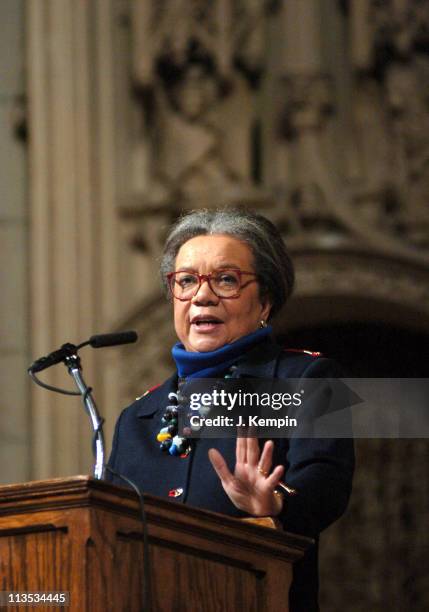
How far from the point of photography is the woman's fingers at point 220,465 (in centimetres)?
301

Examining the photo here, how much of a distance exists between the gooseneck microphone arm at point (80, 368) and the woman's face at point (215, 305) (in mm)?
170

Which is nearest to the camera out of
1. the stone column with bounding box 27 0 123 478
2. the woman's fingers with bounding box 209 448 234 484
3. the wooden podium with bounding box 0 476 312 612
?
the wooden podium with bounding box 0 476 312 612

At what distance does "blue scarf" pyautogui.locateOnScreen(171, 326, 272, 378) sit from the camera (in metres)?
3.53

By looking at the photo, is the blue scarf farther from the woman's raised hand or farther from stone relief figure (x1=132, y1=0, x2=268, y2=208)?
stone relief figure (x1=132, y1=0, x2=268, y2=208)

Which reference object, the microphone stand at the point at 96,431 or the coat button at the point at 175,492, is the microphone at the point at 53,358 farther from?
the coat button at the point at 175,492

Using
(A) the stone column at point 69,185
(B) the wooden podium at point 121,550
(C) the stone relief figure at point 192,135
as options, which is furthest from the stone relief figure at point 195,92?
(B) the wooden podium at point 121,550

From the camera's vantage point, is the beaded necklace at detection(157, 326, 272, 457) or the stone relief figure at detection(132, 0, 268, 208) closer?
the beaded necklace at detection(157, 326, 272, 457)

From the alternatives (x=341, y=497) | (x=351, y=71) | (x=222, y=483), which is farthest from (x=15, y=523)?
(x=351, y=71)

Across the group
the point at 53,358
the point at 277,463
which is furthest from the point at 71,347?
the point at 277,463

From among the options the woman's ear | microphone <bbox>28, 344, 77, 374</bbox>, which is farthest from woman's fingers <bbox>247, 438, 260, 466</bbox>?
the woman's ear

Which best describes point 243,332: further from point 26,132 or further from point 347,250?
point 26,132

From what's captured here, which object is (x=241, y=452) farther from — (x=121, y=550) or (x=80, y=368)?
Result: (x=80, y=368)

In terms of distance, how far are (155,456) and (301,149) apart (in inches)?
129

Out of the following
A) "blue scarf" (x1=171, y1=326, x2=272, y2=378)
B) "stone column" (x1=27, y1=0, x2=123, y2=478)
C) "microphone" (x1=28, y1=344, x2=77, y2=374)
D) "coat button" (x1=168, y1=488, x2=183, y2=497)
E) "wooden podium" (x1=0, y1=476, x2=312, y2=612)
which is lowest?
"wooden podium" (x1=0, y1=476, x2=312, y2=612)
